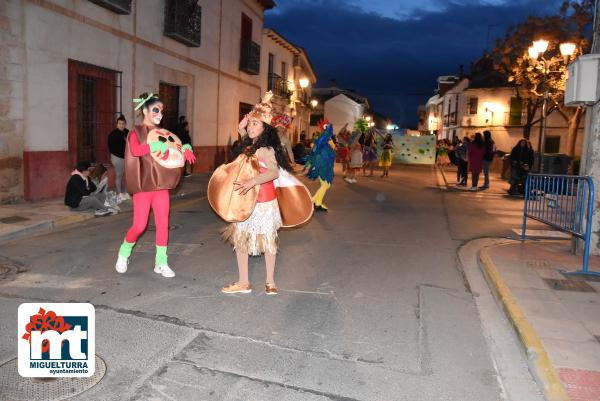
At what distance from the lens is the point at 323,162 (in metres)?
10.9

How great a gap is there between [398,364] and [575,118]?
25712 millimetres

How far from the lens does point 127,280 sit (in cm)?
552

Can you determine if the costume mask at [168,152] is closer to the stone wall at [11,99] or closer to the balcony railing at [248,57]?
the stone wall at [11,99]

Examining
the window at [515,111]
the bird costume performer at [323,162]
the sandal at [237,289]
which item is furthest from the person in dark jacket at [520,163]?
the window at [515,111]

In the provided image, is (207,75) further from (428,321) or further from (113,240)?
(428,321)

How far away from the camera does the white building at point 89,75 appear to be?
9.84 m

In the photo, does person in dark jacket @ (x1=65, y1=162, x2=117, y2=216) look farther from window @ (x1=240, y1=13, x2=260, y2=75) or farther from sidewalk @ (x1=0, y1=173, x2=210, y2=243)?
window @ (x1=240, y1=13, x2=260, y2=75)

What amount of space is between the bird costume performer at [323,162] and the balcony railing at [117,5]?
5.59 metres

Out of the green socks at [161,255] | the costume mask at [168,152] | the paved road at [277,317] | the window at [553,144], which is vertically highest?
the window at [553,144]

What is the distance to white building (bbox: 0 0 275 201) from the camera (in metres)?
9.84

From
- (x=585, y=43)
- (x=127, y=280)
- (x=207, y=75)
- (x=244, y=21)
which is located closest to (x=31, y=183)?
(x=127, y=280)

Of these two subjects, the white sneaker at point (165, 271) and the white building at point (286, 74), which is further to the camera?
the white building at point (286, 74)

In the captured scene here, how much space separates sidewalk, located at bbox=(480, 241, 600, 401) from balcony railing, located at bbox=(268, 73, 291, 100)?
22335mm

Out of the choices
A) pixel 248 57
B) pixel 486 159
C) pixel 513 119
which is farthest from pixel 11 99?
pixel 513 119
